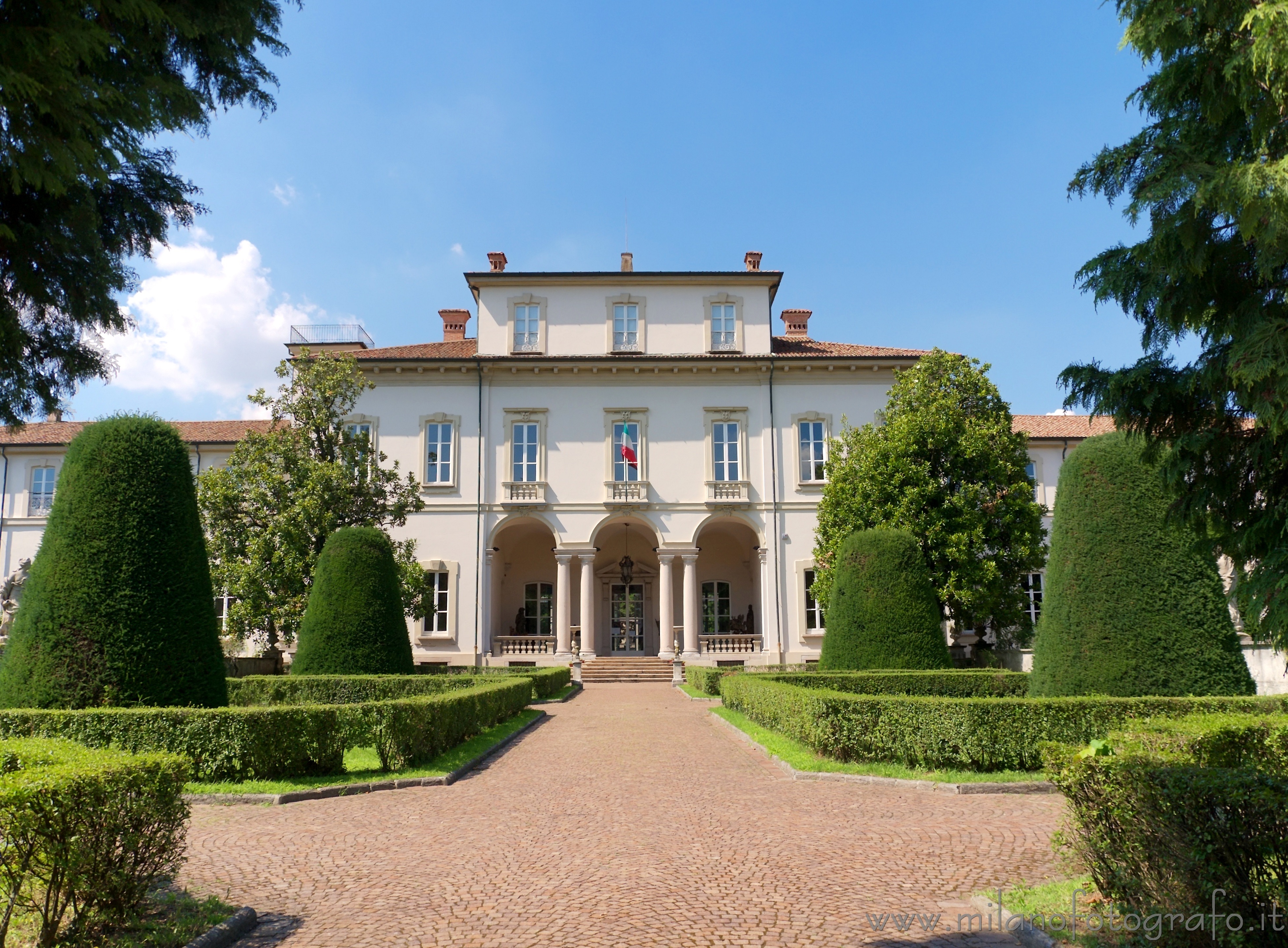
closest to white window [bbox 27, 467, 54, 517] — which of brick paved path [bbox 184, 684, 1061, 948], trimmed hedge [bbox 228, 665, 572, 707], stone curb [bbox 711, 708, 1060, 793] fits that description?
trimmed hedge [bbox 228, 665, 572, 707]

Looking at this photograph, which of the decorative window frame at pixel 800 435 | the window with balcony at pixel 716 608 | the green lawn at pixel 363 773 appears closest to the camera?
the green lawn at pixel 363 773

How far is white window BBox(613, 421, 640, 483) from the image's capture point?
1268 inches

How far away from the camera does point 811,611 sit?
1251 inches

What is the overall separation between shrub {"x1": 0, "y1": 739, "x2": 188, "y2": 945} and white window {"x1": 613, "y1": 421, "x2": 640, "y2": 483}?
27.0 metres

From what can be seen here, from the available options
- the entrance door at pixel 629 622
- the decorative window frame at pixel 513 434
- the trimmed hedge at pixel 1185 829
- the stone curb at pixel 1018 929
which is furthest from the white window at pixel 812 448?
the stone curb at pixel 1018 929

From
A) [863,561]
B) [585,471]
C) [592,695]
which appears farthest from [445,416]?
[863,561]

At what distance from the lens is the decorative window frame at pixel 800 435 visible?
106 ft

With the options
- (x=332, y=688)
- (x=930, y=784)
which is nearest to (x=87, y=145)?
(x=930, y=784)

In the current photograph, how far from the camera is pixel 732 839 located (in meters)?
7.28

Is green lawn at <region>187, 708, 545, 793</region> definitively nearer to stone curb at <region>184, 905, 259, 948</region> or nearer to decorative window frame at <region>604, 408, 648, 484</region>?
stone curb at <region>184, 905, 259, 948</region>

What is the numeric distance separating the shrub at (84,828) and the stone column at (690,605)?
2654cm

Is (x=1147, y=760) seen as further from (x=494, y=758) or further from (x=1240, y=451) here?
(x=494, y=758)

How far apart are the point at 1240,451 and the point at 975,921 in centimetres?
424

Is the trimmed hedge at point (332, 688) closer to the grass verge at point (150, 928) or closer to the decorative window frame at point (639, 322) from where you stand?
the grass verge at point (150, 928)
